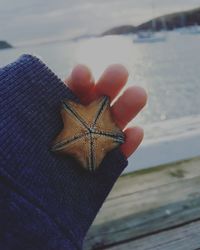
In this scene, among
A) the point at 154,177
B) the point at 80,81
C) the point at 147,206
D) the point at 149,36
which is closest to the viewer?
the point at 80,81

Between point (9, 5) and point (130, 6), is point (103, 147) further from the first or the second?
point (130, 6)

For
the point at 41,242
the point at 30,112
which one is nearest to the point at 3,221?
the point at 41,242

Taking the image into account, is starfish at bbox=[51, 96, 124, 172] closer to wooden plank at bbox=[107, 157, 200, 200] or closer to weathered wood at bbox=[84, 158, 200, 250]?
weathered wood at bbox=[84, 158, 200, 250]

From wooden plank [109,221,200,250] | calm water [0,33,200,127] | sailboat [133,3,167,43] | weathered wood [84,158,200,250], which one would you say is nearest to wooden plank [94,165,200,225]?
weathered wood [84,158,200,250]

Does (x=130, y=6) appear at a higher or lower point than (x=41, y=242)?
lower

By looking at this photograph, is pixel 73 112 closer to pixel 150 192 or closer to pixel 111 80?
pixel 111 80

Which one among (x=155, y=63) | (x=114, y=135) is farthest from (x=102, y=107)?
(x=155, y=63)

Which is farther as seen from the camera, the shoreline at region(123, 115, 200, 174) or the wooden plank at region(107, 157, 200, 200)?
the shoreline at region(123, 115, 200, 174)
